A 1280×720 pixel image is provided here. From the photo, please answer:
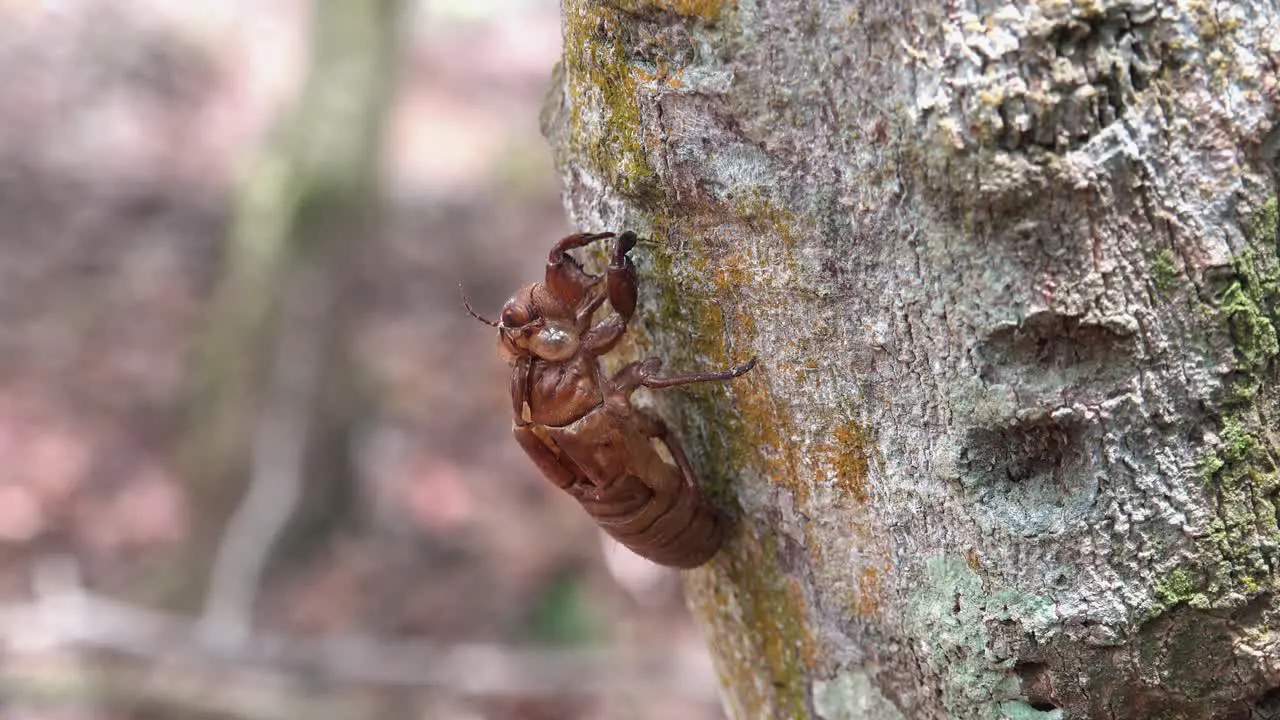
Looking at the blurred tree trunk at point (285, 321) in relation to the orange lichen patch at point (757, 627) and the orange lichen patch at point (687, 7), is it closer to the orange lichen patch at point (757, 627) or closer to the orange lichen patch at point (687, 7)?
the orange lichen patch at point (757, 627)

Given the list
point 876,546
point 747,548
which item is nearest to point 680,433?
point 747,548

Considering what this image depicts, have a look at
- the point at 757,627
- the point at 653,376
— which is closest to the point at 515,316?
the point at 653,376

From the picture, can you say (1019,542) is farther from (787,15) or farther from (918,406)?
(787,15)

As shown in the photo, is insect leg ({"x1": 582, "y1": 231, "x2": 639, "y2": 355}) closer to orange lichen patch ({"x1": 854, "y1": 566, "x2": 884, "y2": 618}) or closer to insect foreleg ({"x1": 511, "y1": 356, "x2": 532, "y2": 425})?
insect foreleg ({"x1": 511, "y1": 356, "x2": 532, "y2": 425})

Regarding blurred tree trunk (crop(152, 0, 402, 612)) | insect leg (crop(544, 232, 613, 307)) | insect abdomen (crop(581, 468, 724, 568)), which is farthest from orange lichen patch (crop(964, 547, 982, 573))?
blurred tree trunk (crop(152, 0, 402, 612))

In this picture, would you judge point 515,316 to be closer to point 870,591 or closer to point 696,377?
point 696,377

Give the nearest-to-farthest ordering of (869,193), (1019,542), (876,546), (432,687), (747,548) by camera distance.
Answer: (869,193)
(1019,542)
(876,546)
(747,548)
(432,687)

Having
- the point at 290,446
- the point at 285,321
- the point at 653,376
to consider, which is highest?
the point at 285,321
